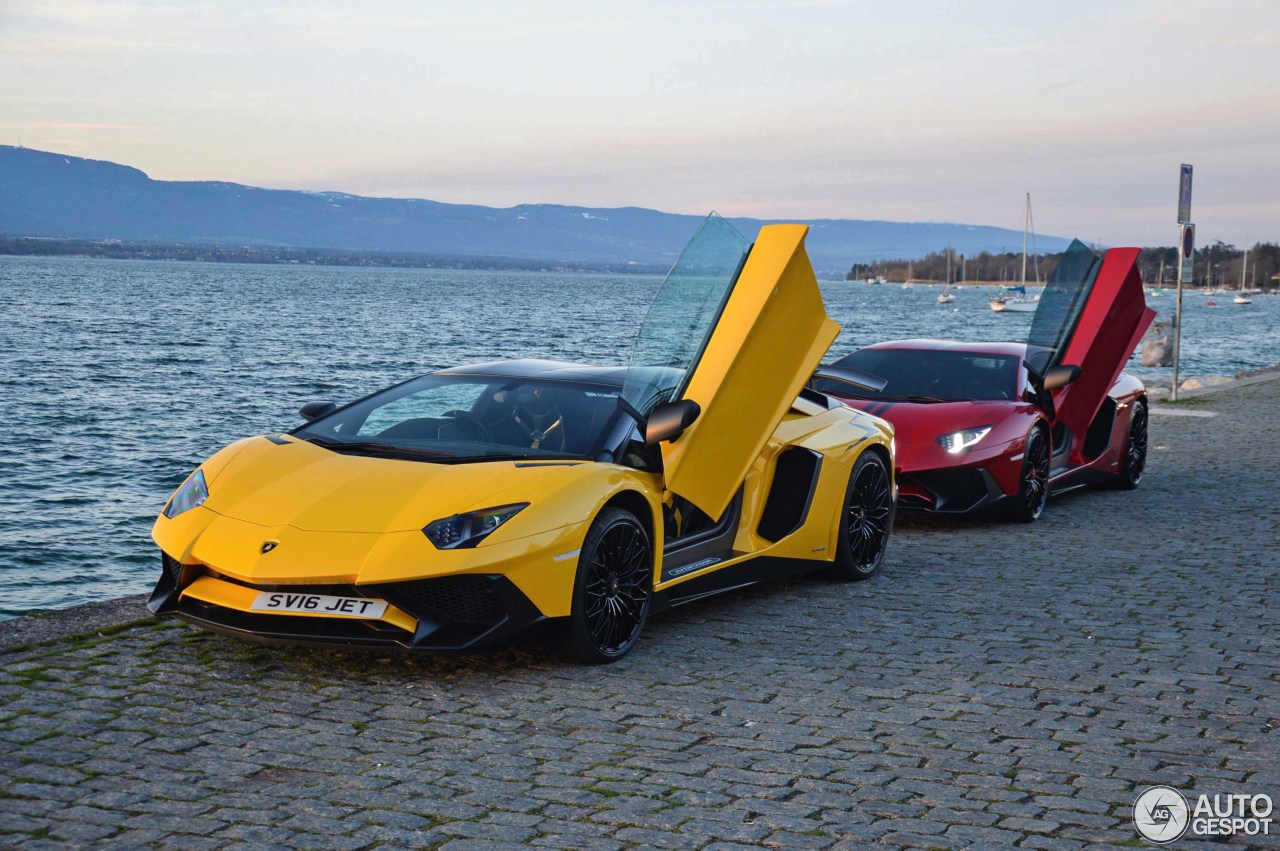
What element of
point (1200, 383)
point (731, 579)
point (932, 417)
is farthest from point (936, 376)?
point (1200, 383)

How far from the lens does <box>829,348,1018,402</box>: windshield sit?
10.6 metres

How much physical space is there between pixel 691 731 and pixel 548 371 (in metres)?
2.52

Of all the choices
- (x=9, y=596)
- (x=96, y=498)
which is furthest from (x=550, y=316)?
(x=9, y=596)

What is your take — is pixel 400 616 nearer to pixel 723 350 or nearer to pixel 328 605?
pixel 328 605

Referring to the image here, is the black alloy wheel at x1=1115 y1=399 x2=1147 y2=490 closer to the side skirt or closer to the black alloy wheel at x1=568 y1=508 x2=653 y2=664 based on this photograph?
the side skirt

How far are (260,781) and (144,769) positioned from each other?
1.34 feet

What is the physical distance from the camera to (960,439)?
32.4ft

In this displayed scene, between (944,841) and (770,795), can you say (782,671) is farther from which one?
(944,841)

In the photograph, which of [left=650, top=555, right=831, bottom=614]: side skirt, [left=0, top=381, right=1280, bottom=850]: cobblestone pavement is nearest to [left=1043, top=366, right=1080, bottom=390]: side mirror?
[left=0, top=381, right=1280, bottom=850]: cobblestone pavement

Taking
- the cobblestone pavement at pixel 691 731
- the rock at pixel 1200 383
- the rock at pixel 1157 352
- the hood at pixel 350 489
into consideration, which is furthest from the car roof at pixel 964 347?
the rock at pixel 1157 352

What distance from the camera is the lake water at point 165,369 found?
607 inches

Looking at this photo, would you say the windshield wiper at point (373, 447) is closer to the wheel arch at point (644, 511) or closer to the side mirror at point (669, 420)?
the wheel arch at point (644, 511)

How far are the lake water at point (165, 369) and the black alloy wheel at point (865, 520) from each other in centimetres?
777

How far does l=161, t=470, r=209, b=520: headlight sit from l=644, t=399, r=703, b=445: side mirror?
204 cm
